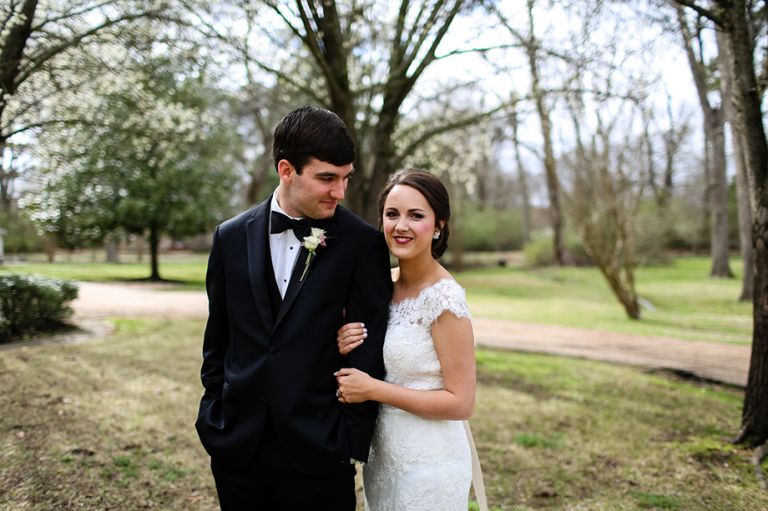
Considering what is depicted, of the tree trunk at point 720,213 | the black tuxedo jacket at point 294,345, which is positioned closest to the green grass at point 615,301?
the tree trunk at point 720,213

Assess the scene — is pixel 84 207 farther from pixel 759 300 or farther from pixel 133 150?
pixel 759 300

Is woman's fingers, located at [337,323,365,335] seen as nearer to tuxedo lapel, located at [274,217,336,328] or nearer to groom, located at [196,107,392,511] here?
groom, located at [196,107,392,511]

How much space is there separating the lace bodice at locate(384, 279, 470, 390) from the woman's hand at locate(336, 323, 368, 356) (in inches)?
7.4

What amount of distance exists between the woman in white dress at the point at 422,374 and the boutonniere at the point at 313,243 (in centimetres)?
27

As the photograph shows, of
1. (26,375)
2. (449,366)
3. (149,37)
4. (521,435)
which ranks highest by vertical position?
(149,37)

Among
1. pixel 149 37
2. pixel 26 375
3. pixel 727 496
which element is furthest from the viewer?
pixel 149 37

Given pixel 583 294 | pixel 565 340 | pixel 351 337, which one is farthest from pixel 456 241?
pixel 351 337

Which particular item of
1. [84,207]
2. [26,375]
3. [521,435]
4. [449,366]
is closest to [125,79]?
[26,375]

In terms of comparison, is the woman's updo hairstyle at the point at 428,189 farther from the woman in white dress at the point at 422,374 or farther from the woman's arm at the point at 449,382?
the woman's arm at the point at 449,382

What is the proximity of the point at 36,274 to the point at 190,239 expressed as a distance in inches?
452

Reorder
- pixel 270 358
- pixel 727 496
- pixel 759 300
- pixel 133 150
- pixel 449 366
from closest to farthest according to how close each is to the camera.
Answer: pixel 270 358 → pixel 449 366 → pixel 727 496 → pixel 759 300 → pixel 133 150

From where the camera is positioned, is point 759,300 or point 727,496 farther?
point 759,300

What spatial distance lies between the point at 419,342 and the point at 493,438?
350 cm

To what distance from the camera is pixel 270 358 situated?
201 cm
